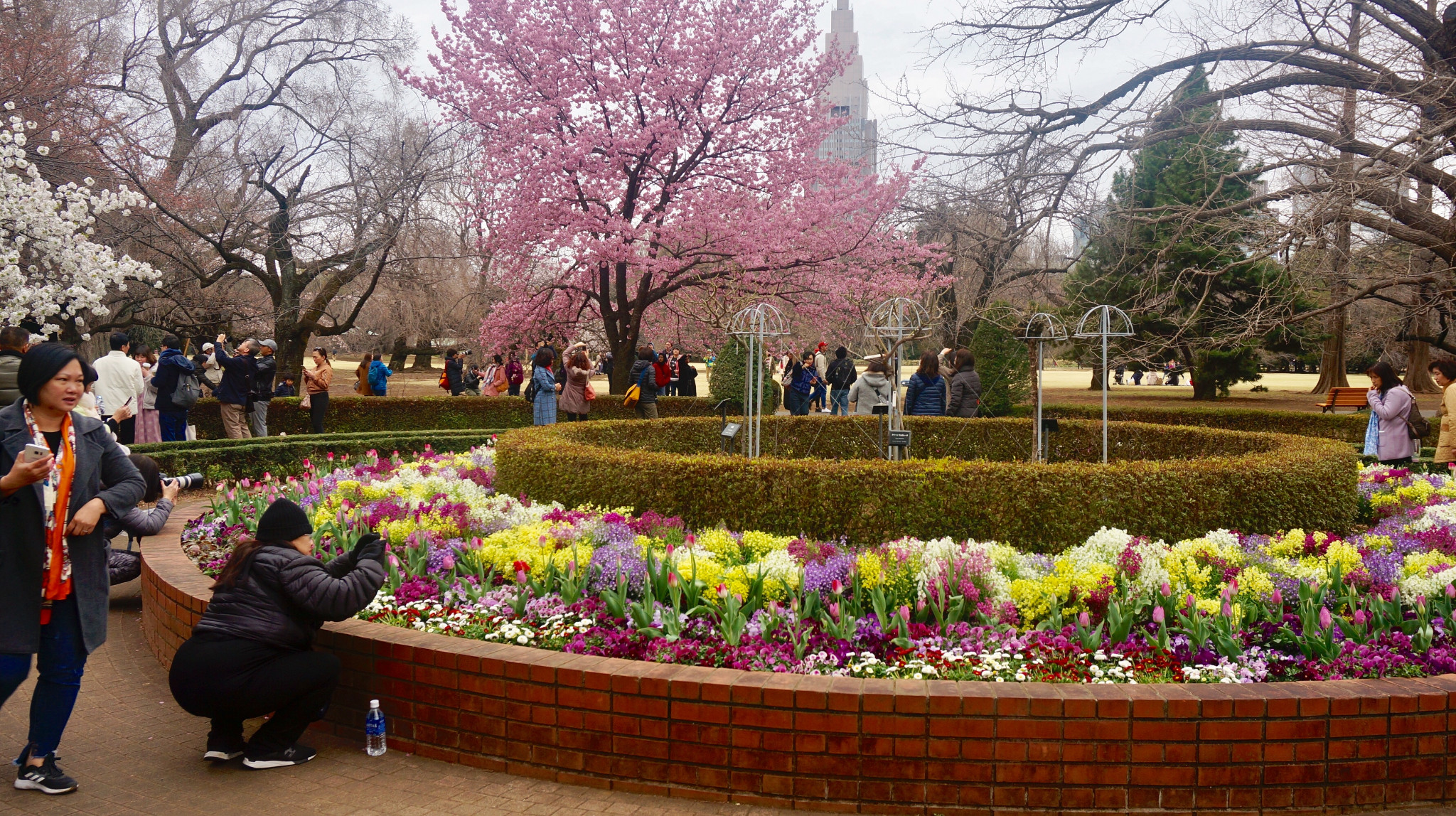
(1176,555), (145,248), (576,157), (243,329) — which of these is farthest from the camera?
(243,329)

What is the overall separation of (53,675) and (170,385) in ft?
31.6

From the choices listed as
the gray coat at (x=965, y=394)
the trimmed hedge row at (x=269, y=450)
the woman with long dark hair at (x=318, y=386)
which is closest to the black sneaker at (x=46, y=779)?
the trimmed hedge row at (x=269, y=450)

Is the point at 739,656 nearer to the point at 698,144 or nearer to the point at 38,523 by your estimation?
the point at 38,523

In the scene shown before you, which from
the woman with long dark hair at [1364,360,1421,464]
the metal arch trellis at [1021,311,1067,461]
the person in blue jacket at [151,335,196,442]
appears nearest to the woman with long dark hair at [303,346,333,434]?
the person in blue jacket at [151,335,196,442]

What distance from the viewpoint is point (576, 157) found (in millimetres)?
15930

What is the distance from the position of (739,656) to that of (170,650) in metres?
3.10

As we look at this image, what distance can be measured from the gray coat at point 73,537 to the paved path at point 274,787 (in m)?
0.53

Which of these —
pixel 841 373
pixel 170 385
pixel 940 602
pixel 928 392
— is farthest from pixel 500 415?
pixel 940 602

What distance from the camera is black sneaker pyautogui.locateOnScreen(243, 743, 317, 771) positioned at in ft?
11.8

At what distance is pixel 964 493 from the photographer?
18.2 ft

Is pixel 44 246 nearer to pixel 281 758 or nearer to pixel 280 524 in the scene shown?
pixel 280 524

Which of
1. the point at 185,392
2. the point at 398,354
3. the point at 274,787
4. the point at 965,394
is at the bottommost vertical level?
the point at 274,787

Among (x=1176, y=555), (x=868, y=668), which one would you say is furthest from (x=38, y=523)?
(x=1176, y=555)

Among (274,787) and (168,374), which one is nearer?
(274,787)
